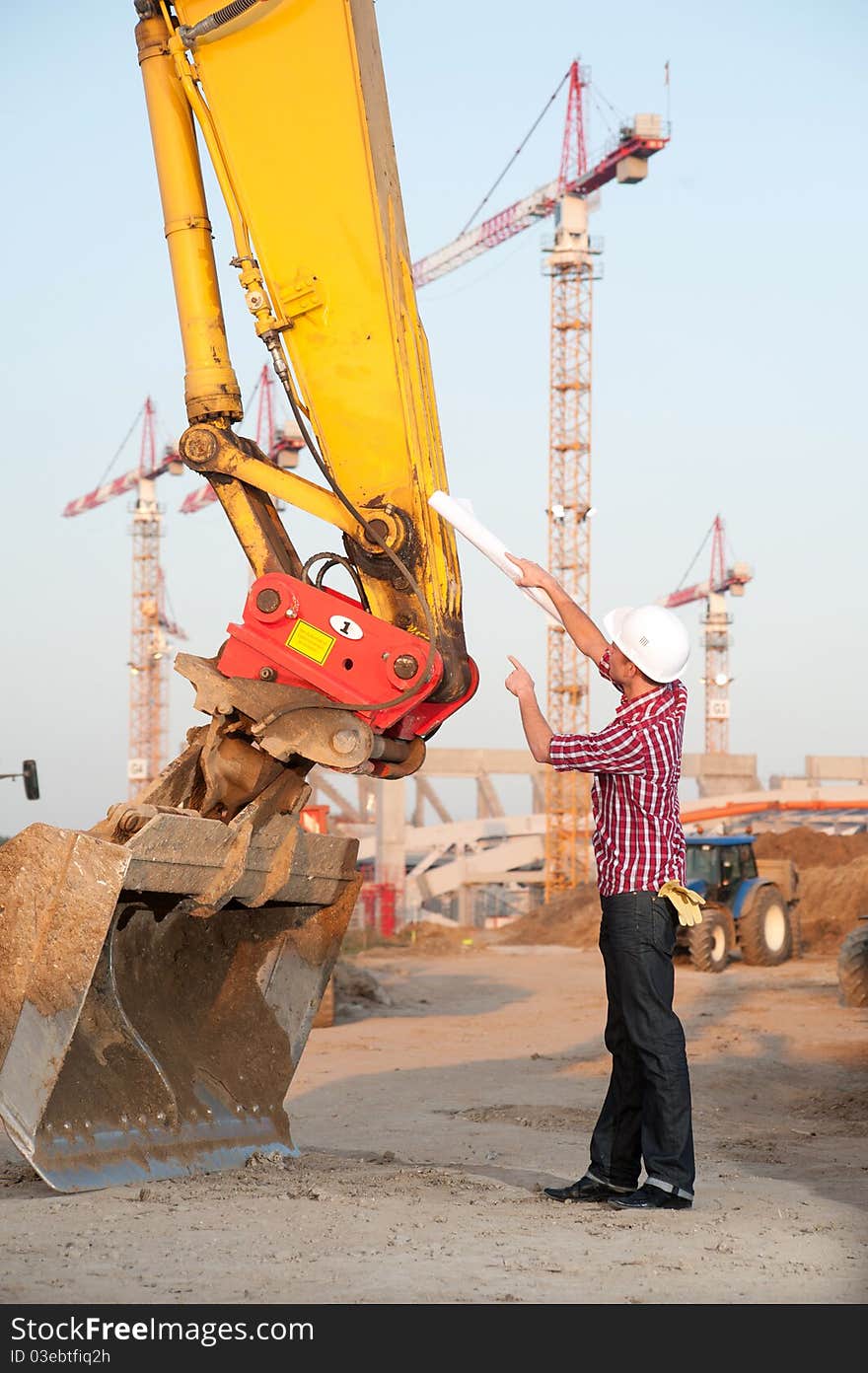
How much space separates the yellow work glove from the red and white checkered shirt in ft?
0.09

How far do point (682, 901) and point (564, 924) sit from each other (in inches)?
1102

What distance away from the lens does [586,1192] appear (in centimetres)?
515

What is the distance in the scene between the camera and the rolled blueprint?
5.59 metres

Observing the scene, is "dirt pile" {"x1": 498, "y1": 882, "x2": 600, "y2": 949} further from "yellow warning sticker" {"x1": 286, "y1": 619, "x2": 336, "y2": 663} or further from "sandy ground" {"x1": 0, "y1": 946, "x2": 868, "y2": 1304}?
"yellow warning sticker" {"x1": 286, "y1": 619, "x2": 336, "y2": 663}

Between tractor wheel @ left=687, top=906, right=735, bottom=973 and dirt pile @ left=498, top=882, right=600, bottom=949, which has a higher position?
tractor wheel @ left=687, top=906, right=735, bottom=973

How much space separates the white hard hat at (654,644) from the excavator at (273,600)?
73 centimetres

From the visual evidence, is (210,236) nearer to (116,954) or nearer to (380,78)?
(380,78)

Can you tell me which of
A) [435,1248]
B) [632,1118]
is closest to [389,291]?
[632,1118]

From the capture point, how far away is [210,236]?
614 cm

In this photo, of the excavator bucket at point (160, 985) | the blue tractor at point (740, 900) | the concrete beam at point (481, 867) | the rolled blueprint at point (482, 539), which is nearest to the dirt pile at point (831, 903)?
the blue tractor at point (740, 900)

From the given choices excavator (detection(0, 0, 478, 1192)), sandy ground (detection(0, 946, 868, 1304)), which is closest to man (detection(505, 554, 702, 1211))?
sandy ground (detection(0, 946, 868, 1304))
